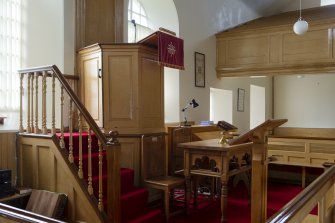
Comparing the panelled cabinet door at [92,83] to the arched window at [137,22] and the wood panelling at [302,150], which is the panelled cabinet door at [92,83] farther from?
the wood panelling at [302,150]

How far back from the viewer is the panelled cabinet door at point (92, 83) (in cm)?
432

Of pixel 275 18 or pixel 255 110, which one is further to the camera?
pixel 255 110

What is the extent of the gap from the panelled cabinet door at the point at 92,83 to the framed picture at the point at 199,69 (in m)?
2.56

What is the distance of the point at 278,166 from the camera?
6.30 meters

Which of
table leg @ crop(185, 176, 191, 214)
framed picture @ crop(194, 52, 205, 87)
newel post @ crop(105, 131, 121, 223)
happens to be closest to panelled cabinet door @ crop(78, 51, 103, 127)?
newel post @ crop(105, 131, 121, 223)

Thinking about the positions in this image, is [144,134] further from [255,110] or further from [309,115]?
[309,115]

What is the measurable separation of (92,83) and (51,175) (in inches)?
57.8

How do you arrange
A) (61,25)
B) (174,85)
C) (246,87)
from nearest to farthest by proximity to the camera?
(61,25), (174,85), (246,87)

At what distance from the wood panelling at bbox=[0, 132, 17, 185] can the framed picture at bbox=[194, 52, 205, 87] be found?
3694 mm

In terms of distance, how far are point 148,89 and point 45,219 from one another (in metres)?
3.35

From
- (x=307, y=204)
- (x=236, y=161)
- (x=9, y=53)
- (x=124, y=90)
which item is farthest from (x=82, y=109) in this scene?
(x=307, y=204)

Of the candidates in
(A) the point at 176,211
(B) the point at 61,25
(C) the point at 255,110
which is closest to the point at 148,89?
(B) the point at 61,25

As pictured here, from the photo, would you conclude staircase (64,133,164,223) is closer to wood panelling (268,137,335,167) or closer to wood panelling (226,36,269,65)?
wood panelling (268,137,335,167)

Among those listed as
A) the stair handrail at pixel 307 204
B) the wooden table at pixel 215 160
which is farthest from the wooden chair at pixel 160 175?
the stair handrail at pixel 307 204
